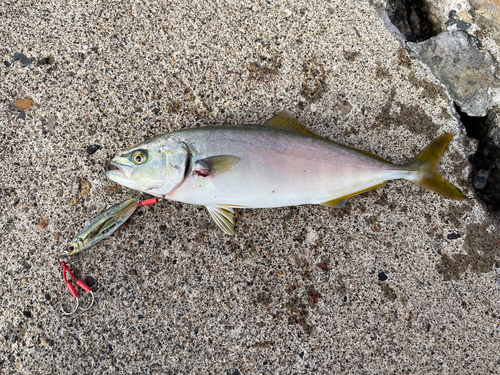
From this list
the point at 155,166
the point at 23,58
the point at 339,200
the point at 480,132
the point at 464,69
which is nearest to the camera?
the point at 155,166

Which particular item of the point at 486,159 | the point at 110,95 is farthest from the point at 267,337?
the point at 486,159

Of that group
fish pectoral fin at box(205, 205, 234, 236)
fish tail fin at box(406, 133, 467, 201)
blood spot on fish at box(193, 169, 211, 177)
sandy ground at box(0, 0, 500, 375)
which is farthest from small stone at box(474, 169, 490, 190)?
blood spot on fish at box(193, 169, 211, 177)

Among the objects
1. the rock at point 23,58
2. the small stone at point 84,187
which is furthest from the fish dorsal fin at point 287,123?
the rock at point 23,58

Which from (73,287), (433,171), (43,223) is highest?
(433,171)

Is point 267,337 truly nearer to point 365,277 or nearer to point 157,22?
point 365,277

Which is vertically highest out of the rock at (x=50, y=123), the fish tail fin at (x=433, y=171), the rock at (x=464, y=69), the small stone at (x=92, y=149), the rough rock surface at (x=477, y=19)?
the rough rock surface at (x=477, y=19)

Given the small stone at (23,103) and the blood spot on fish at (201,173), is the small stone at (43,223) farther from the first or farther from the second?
the blood spot on fish at (201,173)

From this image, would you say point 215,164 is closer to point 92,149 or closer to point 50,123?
point 92,149

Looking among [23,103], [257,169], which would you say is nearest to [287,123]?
[257,169]
